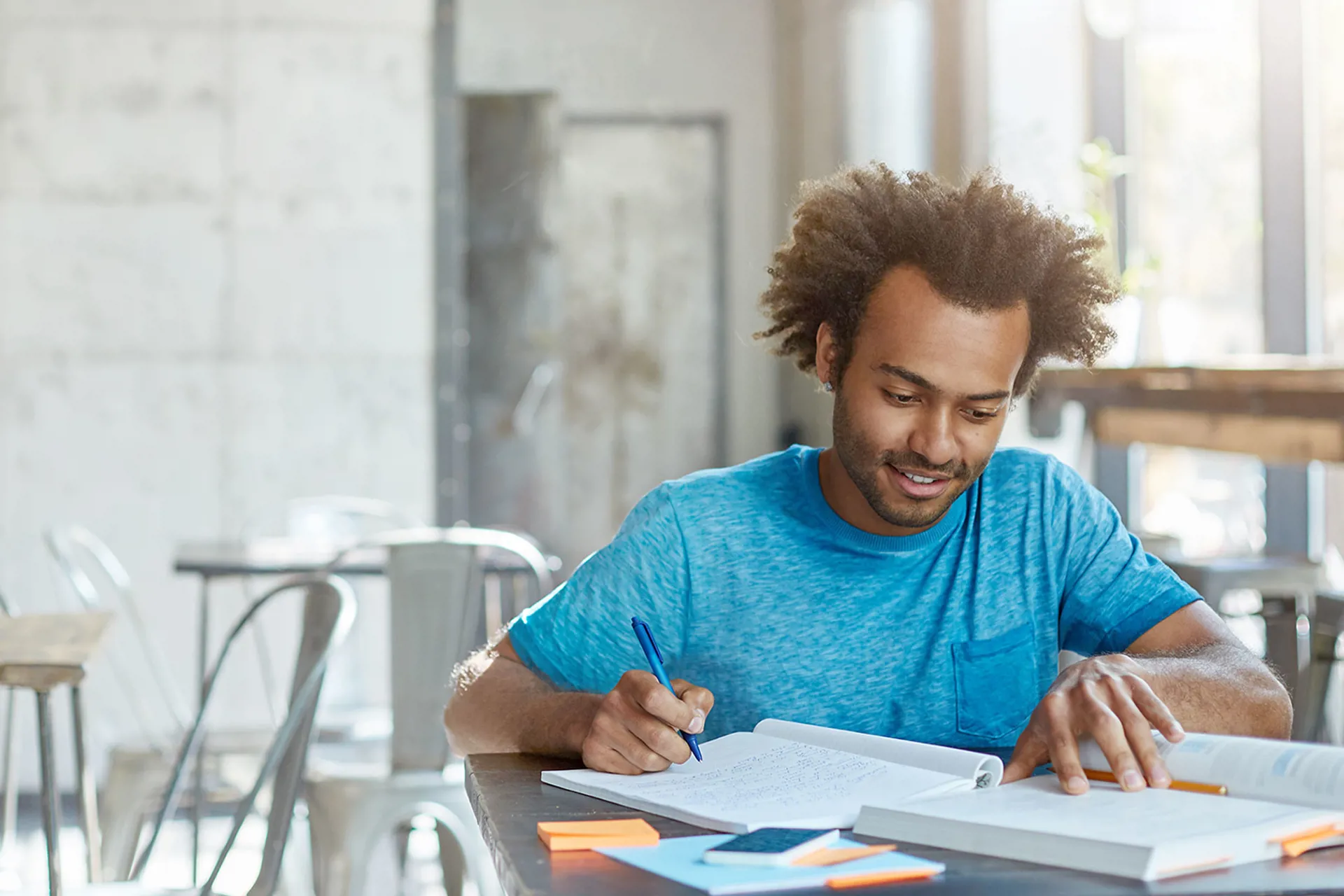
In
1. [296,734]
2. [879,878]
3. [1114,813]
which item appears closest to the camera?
[879,878]

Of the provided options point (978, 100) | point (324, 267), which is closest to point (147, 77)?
point (324, 267)

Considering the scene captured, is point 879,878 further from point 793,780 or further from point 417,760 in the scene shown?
point 417,760

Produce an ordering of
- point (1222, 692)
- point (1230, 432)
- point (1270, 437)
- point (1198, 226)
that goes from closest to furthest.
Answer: point (1222, 692) < point (1270, 437) < point (1230, 432) < point (1198, 226)

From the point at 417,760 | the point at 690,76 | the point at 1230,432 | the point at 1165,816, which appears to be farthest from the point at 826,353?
the point at 690,76

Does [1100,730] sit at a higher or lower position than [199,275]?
lower

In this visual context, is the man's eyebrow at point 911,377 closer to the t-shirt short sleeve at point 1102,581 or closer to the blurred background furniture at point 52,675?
the t-shirt short sleeve at point 1102,581

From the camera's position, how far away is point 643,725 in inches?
44.9

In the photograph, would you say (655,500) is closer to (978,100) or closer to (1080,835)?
(1080,835)

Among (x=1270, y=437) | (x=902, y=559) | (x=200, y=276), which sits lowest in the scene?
(x=902, y=559)

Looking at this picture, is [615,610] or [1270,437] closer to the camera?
[615,610]

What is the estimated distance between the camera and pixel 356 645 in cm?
412

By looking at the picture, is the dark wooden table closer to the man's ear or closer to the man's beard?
the man's beard

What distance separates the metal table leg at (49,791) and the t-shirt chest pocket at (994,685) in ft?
3.37

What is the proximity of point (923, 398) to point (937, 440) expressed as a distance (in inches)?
1.7
